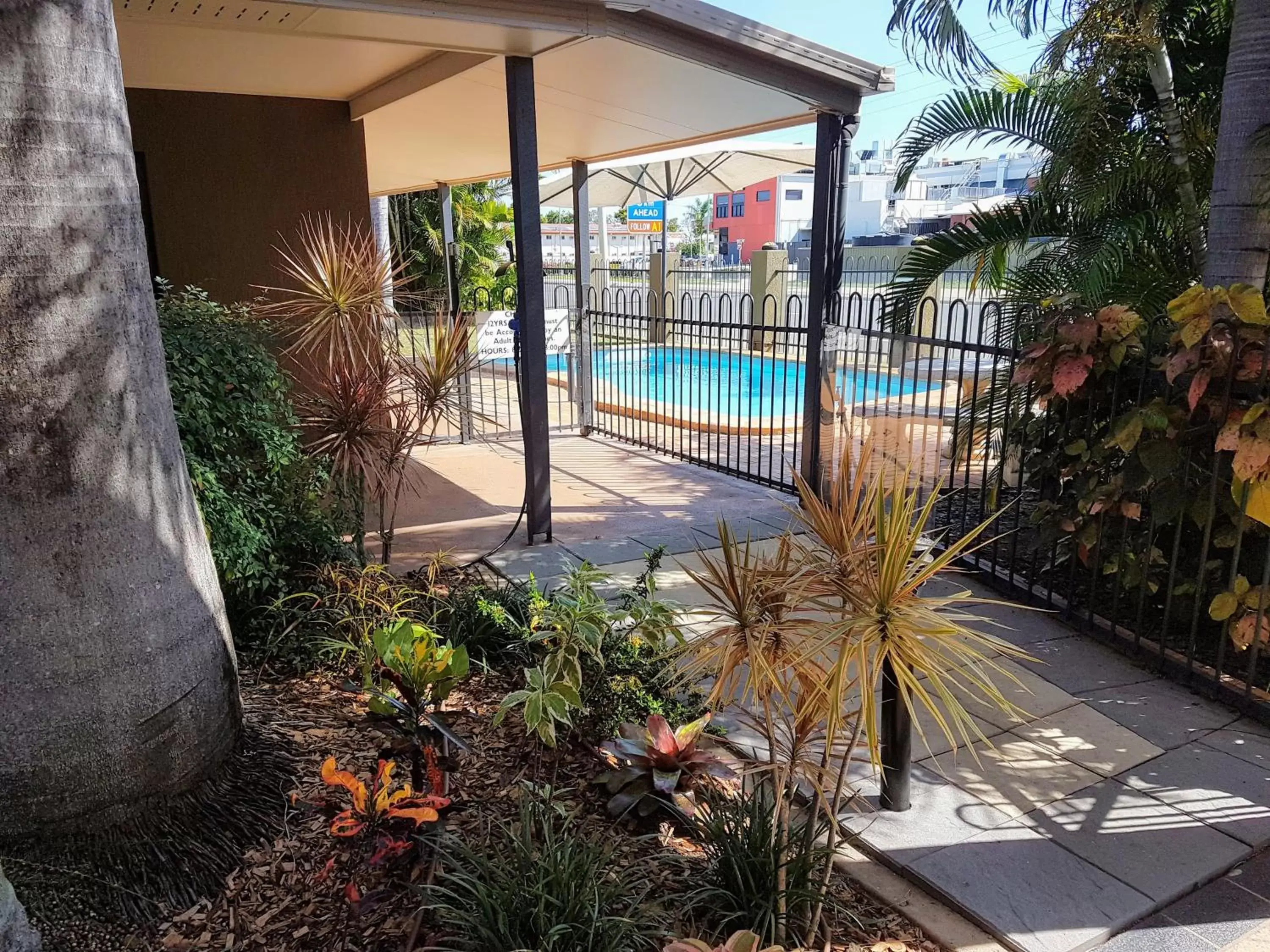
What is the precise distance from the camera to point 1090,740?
3396mm

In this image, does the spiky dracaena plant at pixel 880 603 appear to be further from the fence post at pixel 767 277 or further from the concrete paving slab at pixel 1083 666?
the fence post at pixel 767 277

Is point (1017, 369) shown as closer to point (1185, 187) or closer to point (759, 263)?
point (1185, 187)

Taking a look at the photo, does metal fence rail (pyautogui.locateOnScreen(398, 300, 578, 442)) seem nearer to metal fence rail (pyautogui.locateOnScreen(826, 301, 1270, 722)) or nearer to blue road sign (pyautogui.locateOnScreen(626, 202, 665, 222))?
metal fence rail (pyautogui.locateOnScreen(826, 301, 1270, 722))

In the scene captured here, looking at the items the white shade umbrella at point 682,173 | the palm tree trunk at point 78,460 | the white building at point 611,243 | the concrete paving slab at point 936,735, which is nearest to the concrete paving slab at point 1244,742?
the concrete paving slab at point 936,735

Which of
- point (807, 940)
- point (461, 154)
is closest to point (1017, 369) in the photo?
point (807, 940)

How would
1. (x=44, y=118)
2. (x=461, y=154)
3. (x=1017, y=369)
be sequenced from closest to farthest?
1. (x=44, y=118)
2. (x=1017, y=369)
3. (x=461, y=154)

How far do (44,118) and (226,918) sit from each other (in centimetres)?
213

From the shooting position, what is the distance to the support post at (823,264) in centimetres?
576

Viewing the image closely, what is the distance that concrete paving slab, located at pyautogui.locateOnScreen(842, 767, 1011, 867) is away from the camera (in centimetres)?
277

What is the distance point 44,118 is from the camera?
2.21 m

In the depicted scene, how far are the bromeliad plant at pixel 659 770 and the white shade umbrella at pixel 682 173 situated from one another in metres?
7.02

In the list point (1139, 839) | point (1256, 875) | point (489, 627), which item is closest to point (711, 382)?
point (489, 627)

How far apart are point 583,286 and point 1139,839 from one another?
727 centimetres

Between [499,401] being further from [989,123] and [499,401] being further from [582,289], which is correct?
[989,123]
